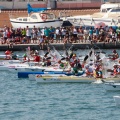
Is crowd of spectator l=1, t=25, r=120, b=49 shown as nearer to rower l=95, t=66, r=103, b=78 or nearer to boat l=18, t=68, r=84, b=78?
boat l=18, t=68, r=84, b=78

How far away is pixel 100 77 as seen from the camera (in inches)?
1832

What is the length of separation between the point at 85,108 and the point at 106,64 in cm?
790

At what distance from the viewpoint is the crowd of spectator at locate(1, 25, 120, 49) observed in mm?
64062

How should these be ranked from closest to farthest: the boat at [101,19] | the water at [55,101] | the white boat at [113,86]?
the water at [55,101]
the white boat at [113,86]
the boat at [101,19]

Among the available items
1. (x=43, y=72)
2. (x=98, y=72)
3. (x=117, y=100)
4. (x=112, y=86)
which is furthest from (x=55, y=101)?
(x=43, y=72)

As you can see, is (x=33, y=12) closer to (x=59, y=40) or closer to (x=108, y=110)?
(x=59, y=40)

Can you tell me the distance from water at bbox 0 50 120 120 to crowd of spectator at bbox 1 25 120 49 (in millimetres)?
14395

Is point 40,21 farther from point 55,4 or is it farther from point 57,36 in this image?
point 55,4

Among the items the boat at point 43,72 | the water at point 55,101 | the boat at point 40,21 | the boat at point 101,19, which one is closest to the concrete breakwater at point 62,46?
the boat at point 101,19

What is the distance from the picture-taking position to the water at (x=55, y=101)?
125ft

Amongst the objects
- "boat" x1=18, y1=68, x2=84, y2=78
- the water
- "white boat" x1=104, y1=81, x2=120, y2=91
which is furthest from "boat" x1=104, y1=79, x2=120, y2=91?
"boat" x1=18, y1=68, x2=84, y2=78

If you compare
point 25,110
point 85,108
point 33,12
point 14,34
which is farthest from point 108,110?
point 33,12

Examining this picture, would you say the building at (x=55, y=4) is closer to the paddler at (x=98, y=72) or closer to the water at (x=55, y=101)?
the water at (x=55, y=101)

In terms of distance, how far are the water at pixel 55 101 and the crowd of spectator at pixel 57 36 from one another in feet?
47.2
